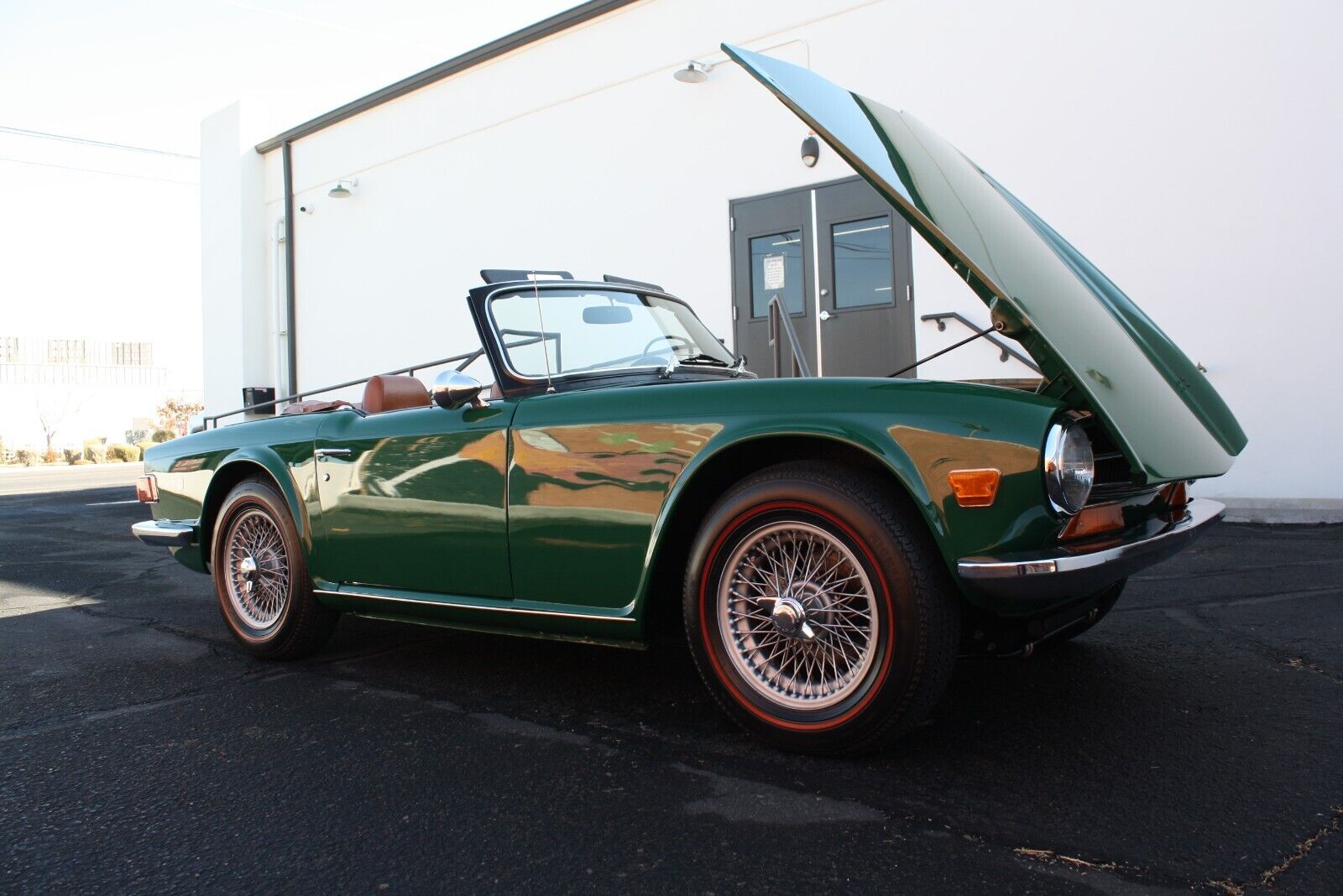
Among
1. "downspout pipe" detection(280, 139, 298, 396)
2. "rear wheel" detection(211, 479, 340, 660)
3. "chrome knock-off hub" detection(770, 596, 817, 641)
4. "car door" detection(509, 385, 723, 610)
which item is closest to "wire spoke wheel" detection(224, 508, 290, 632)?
"rear wheel" detection(211, 479, 340, 660)

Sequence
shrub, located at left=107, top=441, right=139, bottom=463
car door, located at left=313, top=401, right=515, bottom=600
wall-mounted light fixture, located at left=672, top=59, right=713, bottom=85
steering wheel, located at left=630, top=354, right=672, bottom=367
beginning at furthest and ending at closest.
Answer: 1. shrub, located at left=107, top=441, right=139, bottom=463
2. wall-mounted light fixture, located at left=672, top=59, right=713, bottom=85
3. steering wheel, located at left=630, top=354, right=672, bottom=367
4. car door, located at left=313, top=401, right=515, bottom=600

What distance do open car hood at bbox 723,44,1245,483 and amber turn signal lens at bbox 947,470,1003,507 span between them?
0.34 metres

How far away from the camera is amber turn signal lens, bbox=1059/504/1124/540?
2.55 m

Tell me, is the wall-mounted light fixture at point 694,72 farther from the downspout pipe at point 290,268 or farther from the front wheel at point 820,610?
the downspout pipe at point 290,268

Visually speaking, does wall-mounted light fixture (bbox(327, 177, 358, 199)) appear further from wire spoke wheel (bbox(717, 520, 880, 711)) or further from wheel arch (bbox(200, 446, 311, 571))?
wire spoke wheel (bbox(717, 520, 880, 711))

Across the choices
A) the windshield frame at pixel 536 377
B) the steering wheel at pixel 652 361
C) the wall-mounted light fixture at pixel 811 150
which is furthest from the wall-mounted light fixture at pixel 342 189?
the steering wheel at pixel 652 361

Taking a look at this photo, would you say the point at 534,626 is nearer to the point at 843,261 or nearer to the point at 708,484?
the point at 708,484

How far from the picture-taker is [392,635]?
4688mm

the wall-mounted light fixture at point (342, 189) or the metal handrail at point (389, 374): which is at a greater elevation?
the wall-mounted light fixture at point (342, 189)

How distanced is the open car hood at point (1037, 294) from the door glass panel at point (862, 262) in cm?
555

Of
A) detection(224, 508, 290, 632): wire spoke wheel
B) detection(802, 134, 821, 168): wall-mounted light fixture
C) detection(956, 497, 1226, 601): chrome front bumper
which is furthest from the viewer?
detection(802, 134, 821, 168): wall-mounted light fixture

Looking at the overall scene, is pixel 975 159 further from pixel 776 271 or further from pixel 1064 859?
pixel 1064 859

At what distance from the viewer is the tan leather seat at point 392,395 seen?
3.95 metres

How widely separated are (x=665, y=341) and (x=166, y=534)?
2550 millimetres
